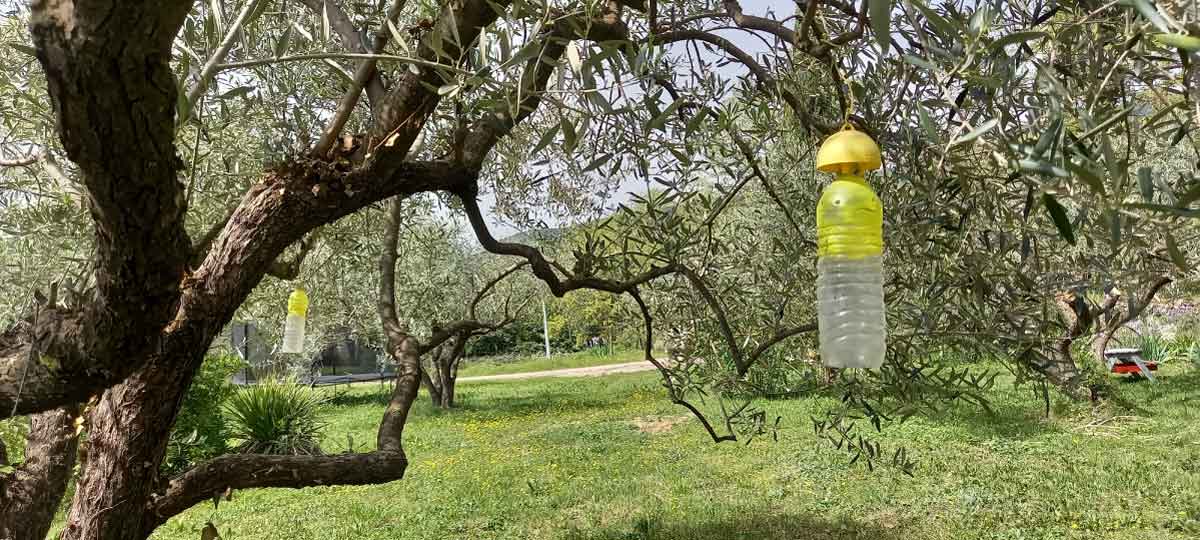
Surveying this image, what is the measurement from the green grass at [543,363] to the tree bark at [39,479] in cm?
2626

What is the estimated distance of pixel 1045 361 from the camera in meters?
2.21

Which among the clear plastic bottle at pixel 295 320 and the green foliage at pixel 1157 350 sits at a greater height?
the clear plastic bottle at pixel 295 320

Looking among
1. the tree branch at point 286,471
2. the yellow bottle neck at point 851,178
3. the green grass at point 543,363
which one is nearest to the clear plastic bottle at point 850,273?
the yellow bottle neck at point 851,178

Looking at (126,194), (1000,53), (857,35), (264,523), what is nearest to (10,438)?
(264,523)

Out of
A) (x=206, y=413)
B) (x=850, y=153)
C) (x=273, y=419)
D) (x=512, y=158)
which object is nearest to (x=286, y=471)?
(x=512, y=158)

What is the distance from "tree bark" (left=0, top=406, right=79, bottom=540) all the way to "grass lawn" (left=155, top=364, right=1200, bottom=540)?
2.93 meters

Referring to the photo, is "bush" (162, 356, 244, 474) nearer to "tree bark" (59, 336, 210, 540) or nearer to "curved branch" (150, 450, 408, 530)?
"curved branch" (150, 450, 408, 530)

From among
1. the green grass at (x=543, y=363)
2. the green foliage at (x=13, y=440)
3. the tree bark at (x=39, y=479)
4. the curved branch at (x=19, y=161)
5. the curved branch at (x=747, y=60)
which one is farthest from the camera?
the green grass at (x=543, y=363)

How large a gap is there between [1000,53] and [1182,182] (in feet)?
2.76

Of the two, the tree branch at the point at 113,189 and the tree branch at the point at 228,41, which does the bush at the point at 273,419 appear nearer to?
the tree branch at the point at 113,189

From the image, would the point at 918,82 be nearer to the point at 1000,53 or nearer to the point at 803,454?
the point at 1000,53

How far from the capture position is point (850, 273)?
1.39m

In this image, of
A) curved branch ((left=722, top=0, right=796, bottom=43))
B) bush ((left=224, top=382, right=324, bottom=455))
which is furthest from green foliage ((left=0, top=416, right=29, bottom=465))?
curved branch ((left=722, top=0, right=796, bottom=43))

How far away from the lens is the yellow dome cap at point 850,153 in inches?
50.8
